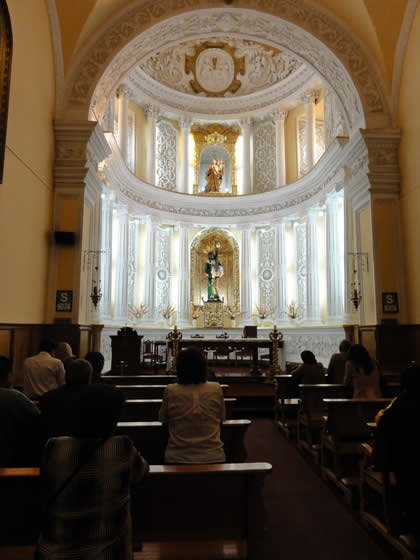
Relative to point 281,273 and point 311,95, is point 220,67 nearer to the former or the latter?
point 311,95

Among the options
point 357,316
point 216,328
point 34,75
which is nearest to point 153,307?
point 216,328

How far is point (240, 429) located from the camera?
3699mm

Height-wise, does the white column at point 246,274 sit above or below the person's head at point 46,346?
above

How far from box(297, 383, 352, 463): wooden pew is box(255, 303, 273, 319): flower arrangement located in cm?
1037

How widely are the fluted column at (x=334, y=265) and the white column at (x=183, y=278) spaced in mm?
5627

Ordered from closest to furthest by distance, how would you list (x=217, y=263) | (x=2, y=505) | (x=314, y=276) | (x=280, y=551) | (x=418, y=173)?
(x=2, y=505) < (x=280, y=551) < (x=418, y=173) < (x=314, y=276) < (x=217, y=263)

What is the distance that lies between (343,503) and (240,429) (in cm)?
118

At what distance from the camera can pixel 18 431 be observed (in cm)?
279

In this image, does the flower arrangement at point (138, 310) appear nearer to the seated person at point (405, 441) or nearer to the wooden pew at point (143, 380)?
the wooden pew at point (143, 380)

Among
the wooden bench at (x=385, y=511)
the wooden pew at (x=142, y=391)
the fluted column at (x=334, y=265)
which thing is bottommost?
the wooden bench at (x=385, y=511)

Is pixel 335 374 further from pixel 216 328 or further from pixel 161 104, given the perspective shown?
pixel 161 104

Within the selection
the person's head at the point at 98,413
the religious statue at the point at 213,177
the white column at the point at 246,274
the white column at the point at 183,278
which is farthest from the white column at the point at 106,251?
the person's head at the point at 98,413

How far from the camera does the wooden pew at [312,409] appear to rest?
546 centimetres

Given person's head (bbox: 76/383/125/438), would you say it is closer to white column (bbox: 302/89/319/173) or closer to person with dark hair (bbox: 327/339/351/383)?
person with dark hair (bbox: 327/339/351/383)
